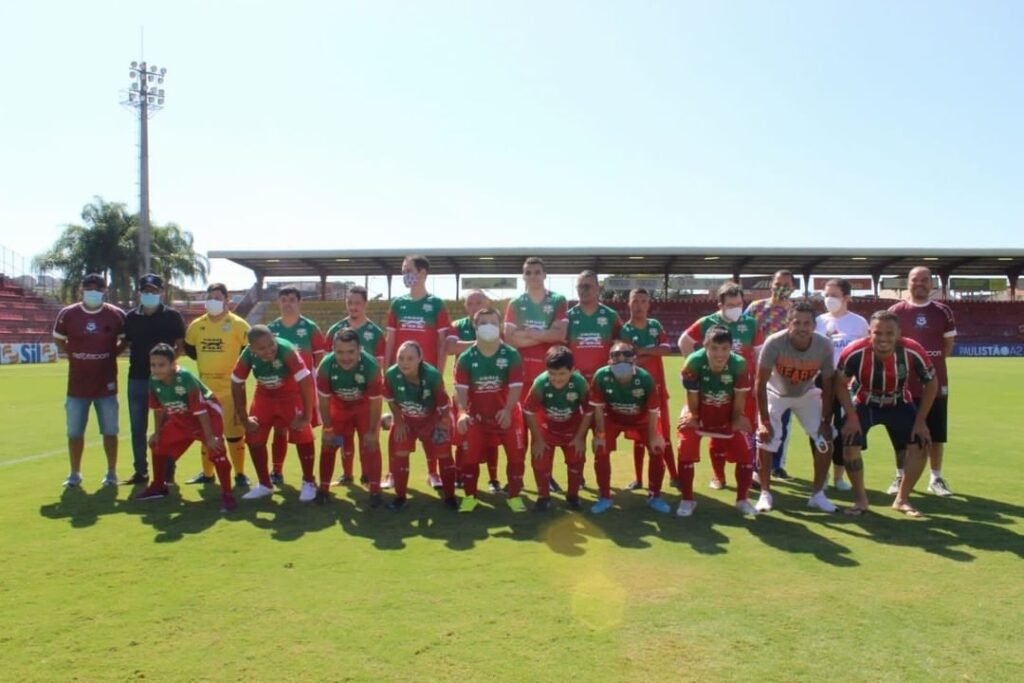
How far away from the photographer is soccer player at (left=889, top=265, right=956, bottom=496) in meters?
6.49

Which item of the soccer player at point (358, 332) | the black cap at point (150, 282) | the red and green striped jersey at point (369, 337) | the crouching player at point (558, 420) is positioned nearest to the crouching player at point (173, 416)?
the black cap at point (150, 282)

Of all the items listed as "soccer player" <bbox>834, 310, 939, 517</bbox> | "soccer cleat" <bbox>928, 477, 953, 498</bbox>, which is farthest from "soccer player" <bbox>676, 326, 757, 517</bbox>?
"soccer cleat" <bbox>928, 477, 953, 498</bbox>

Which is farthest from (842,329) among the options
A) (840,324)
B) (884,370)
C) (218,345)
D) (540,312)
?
(218,345)

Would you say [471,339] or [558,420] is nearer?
[558,420]

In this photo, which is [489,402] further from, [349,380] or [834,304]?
[834,304]

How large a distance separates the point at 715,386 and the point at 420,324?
281 cm

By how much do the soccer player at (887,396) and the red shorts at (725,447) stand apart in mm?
767

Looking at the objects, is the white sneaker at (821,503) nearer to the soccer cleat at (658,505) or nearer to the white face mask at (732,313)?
the soccer cleat at (658,505)

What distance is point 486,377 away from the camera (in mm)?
6320

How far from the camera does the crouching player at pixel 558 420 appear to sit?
19.5 feet

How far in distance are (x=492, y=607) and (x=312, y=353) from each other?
4.18m

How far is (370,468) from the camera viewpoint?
6152 mm

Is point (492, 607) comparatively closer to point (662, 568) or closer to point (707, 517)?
point (662, 568)

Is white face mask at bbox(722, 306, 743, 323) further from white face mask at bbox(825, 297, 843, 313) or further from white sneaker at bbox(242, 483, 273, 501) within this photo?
white sneaker at bbox(242, 483, 273, 501)
